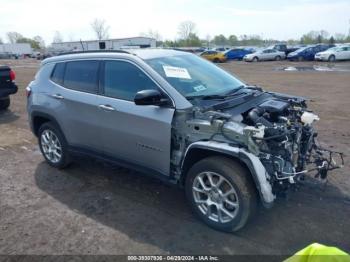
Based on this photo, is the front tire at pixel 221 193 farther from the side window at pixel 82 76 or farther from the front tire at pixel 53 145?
the front tire at pixel 53 145

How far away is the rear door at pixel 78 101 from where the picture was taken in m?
4.39

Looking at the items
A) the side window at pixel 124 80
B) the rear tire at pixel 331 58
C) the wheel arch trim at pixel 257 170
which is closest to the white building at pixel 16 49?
the rear tire at pixel 331 58

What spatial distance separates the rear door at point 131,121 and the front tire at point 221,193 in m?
0.43

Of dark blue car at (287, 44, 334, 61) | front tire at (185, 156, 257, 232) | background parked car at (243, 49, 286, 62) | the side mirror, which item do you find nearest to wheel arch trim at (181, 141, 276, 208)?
front tire at (185, 156, 257, 232)

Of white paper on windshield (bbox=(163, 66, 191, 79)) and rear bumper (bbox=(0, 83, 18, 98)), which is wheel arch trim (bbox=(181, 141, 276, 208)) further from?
rear bumper (bbox=(0, 83, 18, 98))

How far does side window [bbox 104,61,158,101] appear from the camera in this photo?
388 cm

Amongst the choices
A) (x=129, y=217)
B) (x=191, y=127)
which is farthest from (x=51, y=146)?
(x=191, y=127)

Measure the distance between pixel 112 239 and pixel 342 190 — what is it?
118 inches

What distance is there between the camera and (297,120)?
3799 millimetres

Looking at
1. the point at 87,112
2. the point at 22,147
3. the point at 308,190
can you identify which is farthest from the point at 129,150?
the point at 22,147

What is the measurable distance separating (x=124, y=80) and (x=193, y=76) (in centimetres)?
87

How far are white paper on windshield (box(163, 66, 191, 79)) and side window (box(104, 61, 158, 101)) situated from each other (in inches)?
10.6

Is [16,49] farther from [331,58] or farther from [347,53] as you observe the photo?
[347,53]

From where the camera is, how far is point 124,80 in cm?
407
